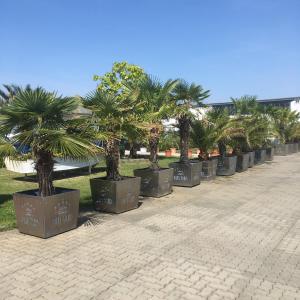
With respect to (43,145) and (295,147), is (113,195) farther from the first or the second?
(295,147)

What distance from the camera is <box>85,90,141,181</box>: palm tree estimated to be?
7.61m

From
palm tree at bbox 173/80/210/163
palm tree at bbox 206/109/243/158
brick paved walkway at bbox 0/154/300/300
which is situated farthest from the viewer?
palm tree at bbox 206/109/243/158

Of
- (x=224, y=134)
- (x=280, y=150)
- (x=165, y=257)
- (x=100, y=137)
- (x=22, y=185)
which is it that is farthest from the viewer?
(x=280, y=150)

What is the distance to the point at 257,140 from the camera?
17125 mm

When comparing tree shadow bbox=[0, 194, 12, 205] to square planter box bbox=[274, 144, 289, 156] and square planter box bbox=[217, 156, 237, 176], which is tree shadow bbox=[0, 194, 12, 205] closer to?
square planter box bbox=[217, 156, 237, 176]

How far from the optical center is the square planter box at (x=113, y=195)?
7.70 meters

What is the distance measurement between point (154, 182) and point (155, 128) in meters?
1.34

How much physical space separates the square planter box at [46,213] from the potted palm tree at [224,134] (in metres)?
7.76

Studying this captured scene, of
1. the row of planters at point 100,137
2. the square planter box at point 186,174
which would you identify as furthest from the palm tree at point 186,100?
the square planter box at point 186,174

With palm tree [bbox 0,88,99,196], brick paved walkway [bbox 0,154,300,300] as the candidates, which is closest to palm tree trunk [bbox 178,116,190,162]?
brick paved walkway [bbox 0,154,300,300]

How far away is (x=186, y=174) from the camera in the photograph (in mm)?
11469

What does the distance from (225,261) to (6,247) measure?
122 inches

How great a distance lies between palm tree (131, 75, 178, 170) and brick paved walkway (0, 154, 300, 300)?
6.18 ft

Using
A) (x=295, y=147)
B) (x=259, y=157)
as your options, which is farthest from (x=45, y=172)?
(x=295, y=147)
